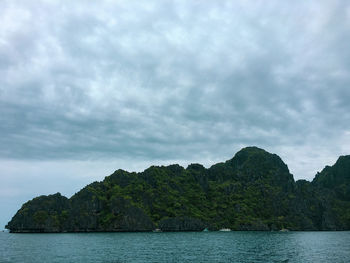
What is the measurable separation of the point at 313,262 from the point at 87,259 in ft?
187

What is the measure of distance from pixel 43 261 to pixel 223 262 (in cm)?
4382

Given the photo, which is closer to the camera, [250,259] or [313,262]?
[313,262]

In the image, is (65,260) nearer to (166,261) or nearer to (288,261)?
(166,261)

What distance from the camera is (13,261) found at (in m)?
78.8

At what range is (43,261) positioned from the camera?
7881cm

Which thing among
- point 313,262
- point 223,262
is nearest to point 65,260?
point 223,262

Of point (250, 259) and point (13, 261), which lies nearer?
point (13, 261)

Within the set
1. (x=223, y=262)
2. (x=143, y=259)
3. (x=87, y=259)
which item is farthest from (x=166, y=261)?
(x=87, y=259)

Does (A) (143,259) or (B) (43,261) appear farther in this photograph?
(A) (143,259)

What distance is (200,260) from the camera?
8188 cm

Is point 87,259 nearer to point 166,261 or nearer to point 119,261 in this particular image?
point 119,261

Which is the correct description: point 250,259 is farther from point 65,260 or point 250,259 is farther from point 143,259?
point 65,260

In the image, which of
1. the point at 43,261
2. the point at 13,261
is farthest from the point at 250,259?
the point at 13,261

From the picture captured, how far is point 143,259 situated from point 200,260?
1494 cm
